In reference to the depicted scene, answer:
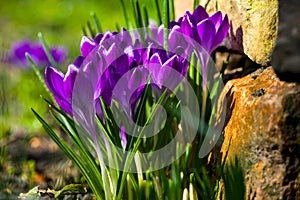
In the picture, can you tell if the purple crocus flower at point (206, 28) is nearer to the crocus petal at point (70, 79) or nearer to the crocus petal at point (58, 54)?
the crocus petal at point (70, 79)

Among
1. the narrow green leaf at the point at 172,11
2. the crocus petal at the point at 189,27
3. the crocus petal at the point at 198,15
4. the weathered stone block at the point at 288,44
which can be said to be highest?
the narrow green leaf at the point at 172,11

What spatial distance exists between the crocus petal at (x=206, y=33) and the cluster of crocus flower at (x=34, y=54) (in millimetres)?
1963

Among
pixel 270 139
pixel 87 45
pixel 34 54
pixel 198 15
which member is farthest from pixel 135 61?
pixel 34 54

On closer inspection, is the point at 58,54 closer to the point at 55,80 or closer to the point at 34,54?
the point at 34,54

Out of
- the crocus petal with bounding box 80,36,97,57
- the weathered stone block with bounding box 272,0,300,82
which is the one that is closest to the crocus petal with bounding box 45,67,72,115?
the crocus petal with bounding box 80,36,97,57

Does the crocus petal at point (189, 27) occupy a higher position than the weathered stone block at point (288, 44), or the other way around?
the crocus petal at point (189, 27)

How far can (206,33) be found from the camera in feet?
5.21

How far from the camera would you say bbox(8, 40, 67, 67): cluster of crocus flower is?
11.3ft

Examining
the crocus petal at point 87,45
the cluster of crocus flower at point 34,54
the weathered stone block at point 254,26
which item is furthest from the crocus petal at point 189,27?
the cluster of crocus flower at point 34,54

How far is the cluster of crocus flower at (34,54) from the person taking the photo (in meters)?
3.45

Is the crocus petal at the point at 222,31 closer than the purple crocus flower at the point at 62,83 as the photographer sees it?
No

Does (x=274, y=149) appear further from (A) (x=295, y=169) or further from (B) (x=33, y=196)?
(B) (x=33, y=196)

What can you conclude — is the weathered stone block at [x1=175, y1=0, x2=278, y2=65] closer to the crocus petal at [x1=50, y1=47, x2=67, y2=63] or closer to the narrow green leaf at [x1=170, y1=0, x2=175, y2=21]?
the narrow green leaf at [x1=170, y1=0, x2=175, y2=21]

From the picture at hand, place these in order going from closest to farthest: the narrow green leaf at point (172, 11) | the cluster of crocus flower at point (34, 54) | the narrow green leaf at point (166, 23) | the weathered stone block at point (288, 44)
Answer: the weathered stone block at point (288, 44) < the narrow green leaf at point (166, 23) < the narrow green leaf at point (172, 11) < the cluster of crocus flower at point (34, 54)
